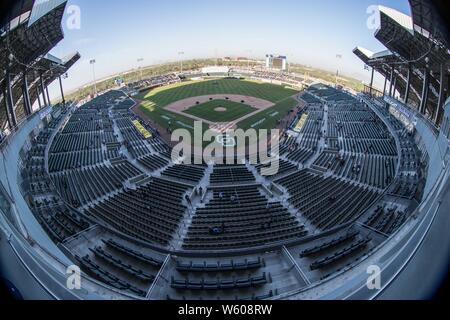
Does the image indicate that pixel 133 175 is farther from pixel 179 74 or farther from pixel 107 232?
pixel 179 74

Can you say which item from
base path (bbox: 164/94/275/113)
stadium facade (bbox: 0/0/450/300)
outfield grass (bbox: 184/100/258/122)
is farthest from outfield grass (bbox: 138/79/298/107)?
stadium facade (bbox: 0/0/450/300)

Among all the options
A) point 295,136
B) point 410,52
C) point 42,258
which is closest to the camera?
point 42,258

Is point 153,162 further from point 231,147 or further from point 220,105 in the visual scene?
point 220,105

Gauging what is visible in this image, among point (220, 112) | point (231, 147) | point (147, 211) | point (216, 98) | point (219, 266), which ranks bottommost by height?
point (219, 266)

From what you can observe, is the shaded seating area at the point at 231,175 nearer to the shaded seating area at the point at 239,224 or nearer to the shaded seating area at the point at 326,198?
the shaded seating area at the point at 239,224

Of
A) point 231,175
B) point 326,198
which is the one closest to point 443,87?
point 326,198
